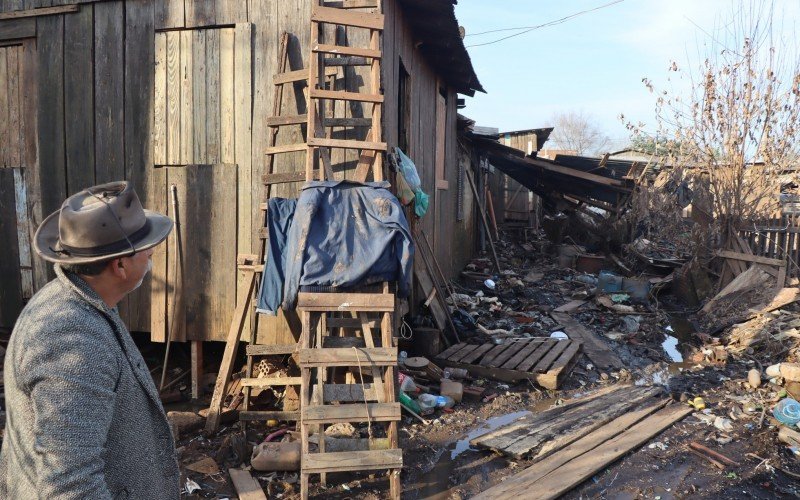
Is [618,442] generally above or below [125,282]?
below

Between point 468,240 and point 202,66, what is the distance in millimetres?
8317

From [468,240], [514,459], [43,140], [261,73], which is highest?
[261,73]

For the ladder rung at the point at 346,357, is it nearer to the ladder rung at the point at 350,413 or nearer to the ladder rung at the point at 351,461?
the ladder rung at the point at 350,413

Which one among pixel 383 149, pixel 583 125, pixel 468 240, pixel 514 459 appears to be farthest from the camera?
pixel 583 125

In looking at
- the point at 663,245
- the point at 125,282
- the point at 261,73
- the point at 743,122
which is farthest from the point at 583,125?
the point at 125,282

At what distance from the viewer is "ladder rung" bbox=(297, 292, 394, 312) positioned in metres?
3.99

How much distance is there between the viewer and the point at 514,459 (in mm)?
4285

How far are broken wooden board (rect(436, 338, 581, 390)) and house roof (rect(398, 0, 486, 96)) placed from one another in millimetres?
4022

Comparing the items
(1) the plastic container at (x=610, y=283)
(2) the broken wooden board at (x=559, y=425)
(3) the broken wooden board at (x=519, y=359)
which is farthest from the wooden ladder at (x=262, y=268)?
(1) the plastic container at (x=610, y=283)

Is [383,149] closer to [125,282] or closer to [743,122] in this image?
[125,282]

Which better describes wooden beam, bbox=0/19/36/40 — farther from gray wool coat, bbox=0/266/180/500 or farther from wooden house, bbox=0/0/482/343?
gray wool coat, bbox=0/266/180/500

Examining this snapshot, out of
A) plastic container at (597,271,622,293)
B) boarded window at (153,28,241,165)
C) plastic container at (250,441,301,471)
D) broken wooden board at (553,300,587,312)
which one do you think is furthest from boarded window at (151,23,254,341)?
plastic container at (597,271,622,293)

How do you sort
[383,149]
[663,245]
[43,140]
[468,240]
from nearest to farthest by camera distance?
1. [383,149]
2. [43,140]
3. [468,240]
4. [663,245]

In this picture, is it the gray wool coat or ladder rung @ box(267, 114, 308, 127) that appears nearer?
the gray wool coat
